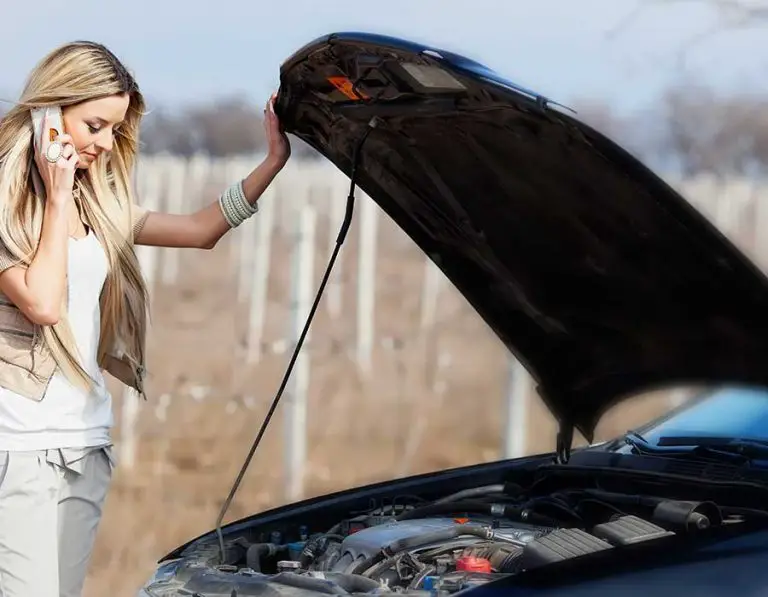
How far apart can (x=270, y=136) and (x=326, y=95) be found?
358mm

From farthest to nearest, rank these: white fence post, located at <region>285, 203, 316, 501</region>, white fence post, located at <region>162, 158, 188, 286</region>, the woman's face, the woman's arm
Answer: white fence post, located at <region>162, 158, 188, 286</region> < white fence post, located at <region>285, 203, 316, 501</region> < the woman's arm < the woman's face

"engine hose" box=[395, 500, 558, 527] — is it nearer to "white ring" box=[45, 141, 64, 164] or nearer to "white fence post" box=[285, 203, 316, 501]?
"white ring" box=[45, 141, 64, 164]

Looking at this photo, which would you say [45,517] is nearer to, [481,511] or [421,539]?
[421,539]

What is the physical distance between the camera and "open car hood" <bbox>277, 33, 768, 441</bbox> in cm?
276

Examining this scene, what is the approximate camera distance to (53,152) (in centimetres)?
296

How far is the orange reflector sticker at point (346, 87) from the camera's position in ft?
9.97

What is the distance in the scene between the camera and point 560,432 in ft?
12.4

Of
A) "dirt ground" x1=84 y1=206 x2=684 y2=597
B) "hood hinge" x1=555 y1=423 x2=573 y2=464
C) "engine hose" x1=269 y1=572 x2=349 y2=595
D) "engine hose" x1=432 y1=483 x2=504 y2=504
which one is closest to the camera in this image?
"engine hose" x1=269 y1=572 x2=349 y2=595

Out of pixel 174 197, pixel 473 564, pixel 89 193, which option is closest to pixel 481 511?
pixel 473 564

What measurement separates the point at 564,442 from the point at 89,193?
1.60 meters

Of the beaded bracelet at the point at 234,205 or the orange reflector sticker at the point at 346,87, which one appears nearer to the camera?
the orange reflector sticker at the point at 346,87

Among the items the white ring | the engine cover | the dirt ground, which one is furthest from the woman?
the dirt ground

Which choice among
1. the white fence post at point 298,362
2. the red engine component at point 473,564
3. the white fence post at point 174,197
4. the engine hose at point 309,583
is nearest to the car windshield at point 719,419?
the red engine component at point 473,564

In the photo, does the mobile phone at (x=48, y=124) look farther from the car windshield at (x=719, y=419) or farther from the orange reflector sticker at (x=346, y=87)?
the car windshield at (x=719, y=419)
